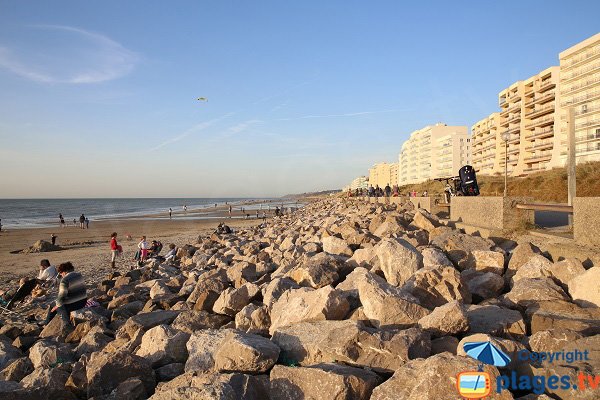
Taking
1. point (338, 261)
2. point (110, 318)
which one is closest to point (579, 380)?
point (338, 261)

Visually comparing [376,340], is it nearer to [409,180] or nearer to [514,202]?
[514,202]

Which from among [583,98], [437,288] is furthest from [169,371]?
[583,98]

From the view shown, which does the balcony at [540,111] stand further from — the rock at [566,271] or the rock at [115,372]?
the rock at [115,372]

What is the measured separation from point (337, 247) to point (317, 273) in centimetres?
209

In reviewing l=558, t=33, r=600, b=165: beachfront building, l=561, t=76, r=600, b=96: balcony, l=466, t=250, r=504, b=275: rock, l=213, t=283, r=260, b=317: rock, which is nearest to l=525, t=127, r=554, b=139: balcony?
l=558, t=33, r=600, b=165: beachfront building

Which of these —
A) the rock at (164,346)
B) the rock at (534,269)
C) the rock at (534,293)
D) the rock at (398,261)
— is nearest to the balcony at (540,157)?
the rock at (534,269)

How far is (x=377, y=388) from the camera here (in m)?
2.43

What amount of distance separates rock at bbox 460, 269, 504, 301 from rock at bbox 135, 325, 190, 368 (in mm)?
2962

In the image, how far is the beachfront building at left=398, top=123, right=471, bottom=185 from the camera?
79125mm

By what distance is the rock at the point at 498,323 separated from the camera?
3.17 metres

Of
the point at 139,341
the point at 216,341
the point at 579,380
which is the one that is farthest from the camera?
the point at 139,341

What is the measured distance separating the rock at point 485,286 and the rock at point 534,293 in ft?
1.02

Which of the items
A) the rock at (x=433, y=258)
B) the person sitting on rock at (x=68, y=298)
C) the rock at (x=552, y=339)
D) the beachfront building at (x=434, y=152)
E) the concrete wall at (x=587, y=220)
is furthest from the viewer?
the beachfront building at (x=434, y=152)

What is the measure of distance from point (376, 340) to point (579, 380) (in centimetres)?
122
